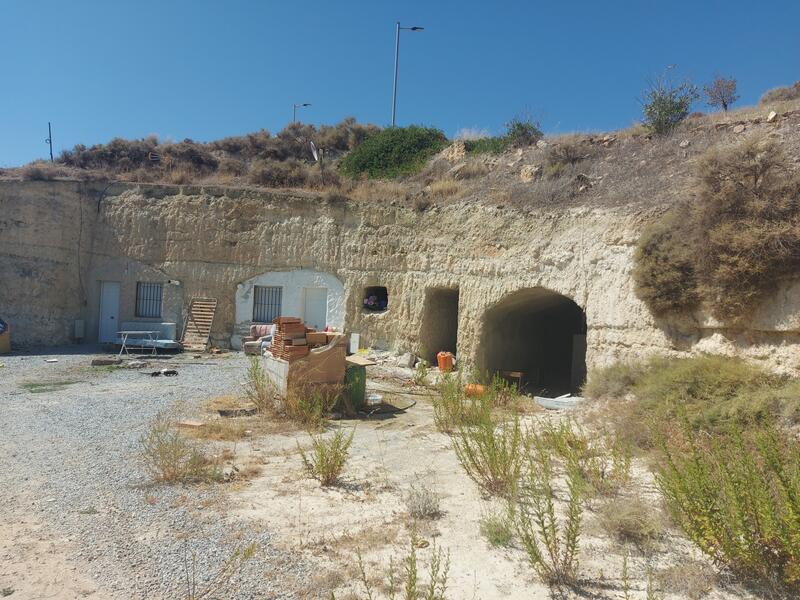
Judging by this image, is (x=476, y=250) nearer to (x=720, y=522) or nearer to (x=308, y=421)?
(x=308, y=421)

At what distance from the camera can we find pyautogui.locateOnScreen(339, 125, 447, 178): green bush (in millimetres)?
21594

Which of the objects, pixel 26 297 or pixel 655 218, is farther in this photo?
pixel 26 297

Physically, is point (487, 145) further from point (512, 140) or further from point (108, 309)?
point (108, 309)

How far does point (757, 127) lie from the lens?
533 inches

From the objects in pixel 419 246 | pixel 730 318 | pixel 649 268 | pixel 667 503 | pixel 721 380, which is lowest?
pixel 667 503

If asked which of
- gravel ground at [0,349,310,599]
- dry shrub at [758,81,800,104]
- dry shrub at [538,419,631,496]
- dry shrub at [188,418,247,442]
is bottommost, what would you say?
gravel ground at [0,349,310,599]

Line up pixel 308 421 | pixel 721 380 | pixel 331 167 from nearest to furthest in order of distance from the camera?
pixel 721 380, pixel 308 421, pixel 331 167

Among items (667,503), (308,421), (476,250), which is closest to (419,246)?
(476,250)

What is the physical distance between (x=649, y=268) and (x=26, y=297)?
62.1ft

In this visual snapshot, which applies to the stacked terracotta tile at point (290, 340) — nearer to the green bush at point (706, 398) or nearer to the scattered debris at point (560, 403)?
the scattered debris at point (560, 403)

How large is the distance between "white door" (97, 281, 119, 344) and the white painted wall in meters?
4.56

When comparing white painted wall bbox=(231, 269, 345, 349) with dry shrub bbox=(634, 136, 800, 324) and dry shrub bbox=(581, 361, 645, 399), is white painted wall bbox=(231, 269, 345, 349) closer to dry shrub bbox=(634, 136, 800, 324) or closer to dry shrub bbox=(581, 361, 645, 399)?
dry shrub bbox=(581, 361, 645, 399)

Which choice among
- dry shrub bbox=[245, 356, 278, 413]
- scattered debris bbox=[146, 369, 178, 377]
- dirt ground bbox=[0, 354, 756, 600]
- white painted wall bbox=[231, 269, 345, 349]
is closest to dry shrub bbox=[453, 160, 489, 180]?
white painted wall bbox=[231, 269, 345, 349]

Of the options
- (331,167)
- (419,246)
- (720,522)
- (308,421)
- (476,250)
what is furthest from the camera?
(331,167)
